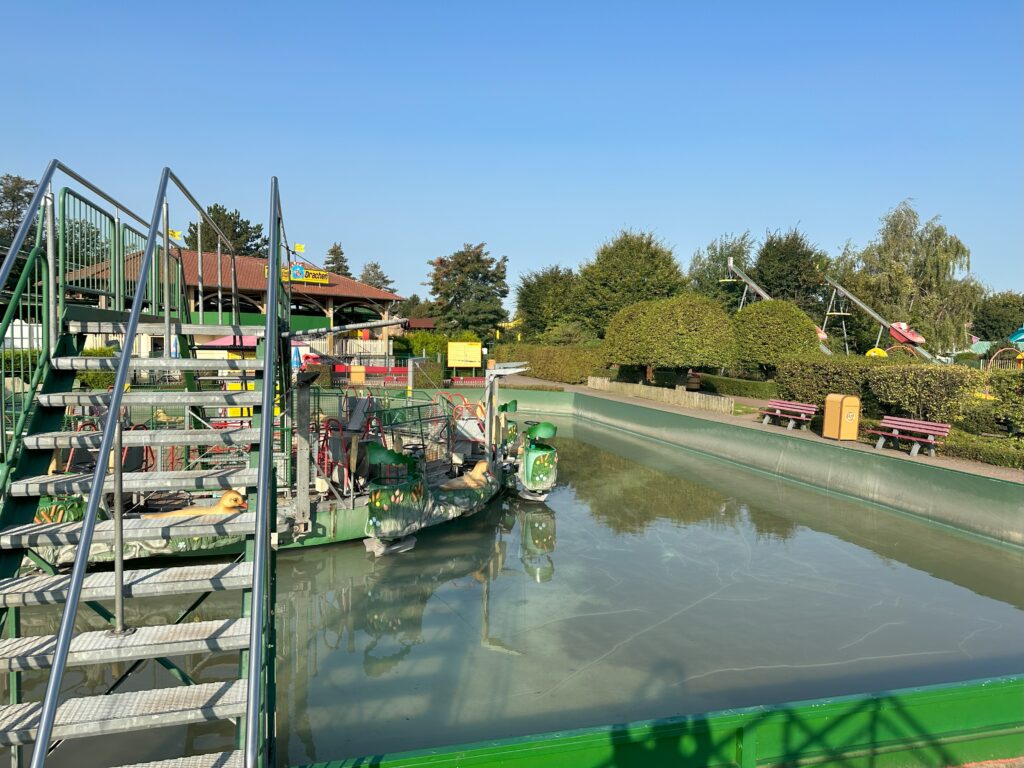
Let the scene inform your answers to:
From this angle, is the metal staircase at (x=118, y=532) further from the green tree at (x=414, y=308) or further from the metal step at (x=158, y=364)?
the green tree at (x=414, y=308)

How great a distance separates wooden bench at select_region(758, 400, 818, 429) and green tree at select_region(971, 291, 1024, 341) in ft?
193

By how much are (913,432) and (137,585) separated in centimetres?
1645

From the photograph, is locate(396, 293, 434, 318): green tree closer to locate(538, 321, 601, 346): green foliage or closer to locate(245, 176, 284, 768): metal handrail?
locate(538, 321, 601, 346): green foliage

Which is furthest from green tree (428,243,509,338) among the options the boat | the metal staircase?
the metal staircase

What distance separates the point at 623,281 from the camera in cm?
4594

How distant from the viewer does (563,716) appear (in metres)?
5.95

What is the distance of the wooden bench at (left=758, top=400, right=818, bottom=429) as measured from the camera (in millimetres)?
19047

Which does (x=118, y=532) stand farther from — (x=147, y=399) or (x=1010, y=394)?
(x=1010, y=394)

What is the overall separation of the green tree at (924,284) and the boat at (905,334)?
2.88 meters

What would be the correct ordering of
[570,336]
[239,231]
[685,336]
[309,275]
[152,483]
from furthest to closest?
[239,231], [570,336], [309,275], [685,336], [152,483]

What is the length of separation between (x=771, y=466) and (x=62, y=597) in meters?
16.1

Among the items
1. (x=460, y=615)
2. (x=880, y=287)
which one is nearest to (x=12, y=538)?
(x=460, y=615)

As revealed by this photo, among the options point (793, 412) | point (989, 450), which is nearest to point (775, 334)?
point (793, 412)

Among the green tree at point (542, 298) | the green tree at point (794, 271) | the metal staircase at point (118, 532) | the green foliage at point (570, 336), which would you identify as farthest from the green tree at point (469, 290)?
the metal staircase at point (118, 532)
